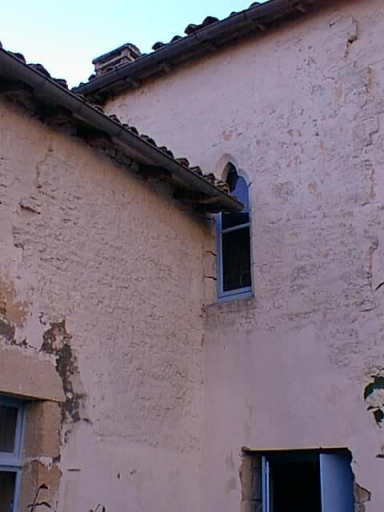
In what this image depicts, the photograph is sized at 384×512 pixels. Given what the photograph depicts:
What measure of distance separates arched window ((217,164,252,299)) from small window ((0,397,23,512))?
8.69ft

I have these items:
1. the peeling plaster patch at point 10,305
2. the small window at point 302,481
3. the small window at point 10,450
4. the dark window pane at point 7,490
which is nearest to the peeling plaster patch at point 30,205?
the peeling plaster patch at point 10,305

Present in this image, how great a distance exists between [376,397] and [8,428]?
9.60 ft

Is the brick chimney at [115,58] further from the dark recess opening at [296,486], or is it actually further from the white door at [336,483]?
the white door at [336,483]

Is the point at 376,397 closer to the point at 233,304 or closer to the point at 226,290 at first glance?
the point at 233,304

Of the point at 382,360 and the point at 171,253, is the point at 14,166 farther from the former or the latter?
the point at 382,360

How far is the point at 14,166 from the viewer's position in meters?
Answer: 5.44

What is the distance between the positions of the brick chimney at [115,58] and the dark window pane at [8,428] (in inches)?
187

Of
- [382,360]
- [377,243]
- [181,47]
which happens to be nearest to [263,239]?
[377,243]

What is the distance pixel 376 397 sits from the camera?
5.95 m

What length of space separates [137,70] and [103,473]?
4.58m

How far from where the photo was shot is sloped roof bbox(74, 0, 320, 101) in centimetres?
720

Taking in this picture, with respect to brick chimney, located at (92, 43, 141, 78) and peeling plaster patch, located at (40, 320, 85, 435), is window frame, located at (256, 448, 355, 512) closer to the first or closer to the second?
peeling plaster patch, located at (40, 320, 85, 435)

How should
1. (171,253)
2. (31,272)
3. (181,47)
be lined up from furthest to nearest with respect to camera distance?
(181,47)
(171,253)
(31,272)

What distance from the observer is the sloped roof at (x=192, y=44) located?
720 centimetres
